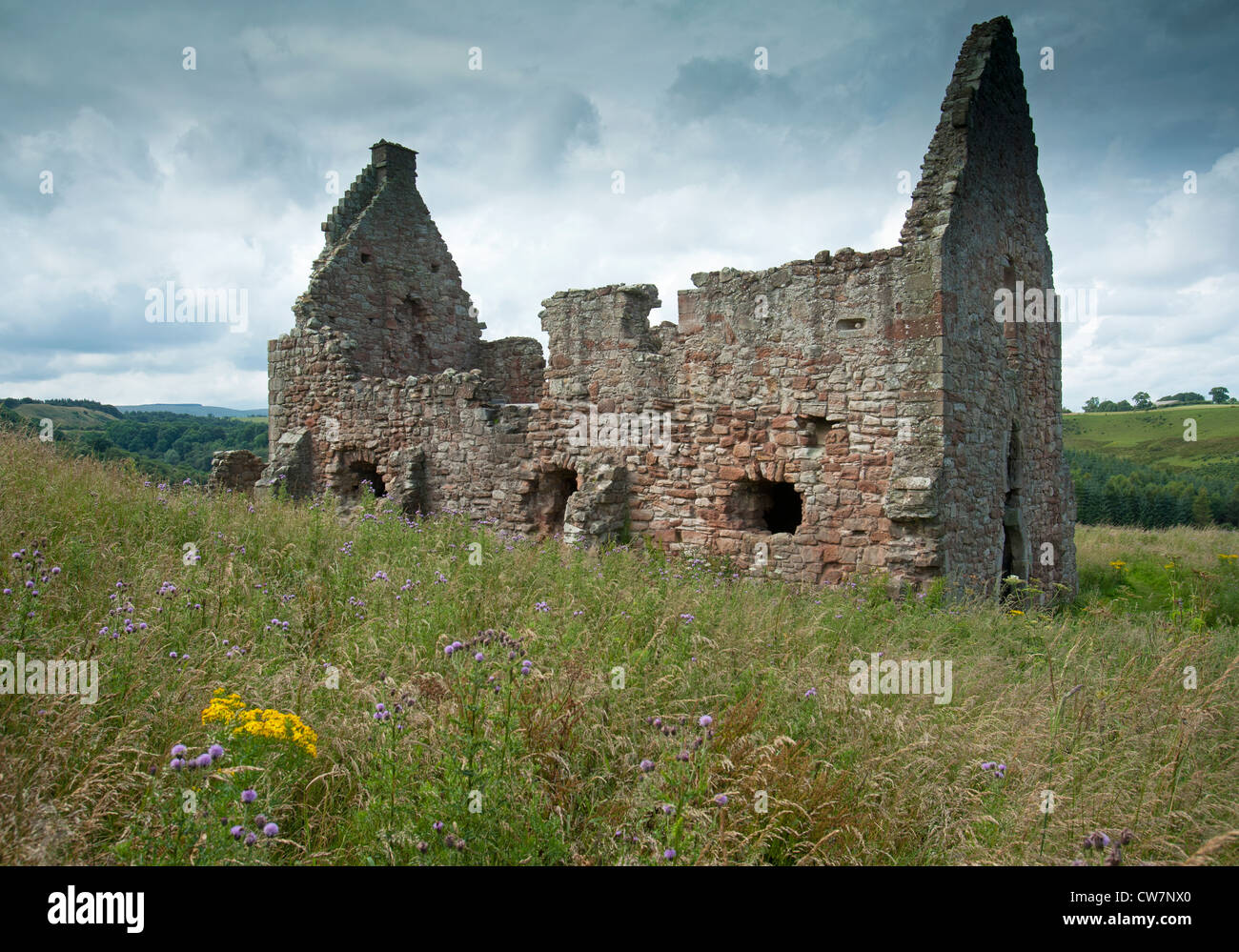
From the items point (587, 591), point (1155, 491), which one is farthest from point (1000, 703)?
point (1155, 491)

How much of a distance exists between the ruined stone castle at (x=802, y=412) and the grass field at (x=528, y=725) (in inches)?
101

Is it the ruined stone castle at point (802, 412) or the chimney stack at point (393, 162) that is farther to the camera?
the chimney stack at point (393, 162)

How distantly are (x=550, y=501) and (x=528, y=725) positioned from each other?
7.95 metres

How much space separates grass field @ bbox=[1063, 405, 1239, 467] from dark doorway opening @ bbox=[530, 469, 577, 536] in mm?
40110

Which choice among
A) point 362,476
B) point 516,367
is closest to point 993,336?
point 516,367

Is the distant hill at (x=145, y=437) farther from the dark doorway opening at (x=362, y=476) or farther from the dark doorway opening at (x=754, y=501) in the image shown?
the dark doorway opening at (x=754, y=501)

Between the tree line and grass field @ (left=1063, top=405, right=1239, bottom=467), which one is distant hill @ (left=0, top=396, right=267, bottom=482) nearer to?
the tree line

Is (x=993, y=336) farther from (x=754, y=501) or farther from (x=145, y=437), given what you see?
(x=145, y=437)

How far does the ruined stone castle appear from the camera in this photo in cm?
902

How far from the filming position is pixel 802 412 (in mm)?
9656

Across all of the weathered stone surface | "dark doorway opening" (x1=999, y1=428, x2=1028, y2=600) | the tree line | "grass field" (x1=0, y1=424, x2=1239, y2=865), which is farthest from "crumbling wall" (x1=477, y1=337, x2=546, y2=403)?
the tree line

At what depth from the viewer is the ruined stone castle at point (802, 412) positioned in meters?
9.02

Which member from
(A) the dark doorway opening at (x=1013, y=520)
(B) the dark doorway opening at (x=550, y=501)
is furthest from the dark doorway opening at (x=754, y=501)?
(A) the dark doorway opening at (x=1013, y=520)
